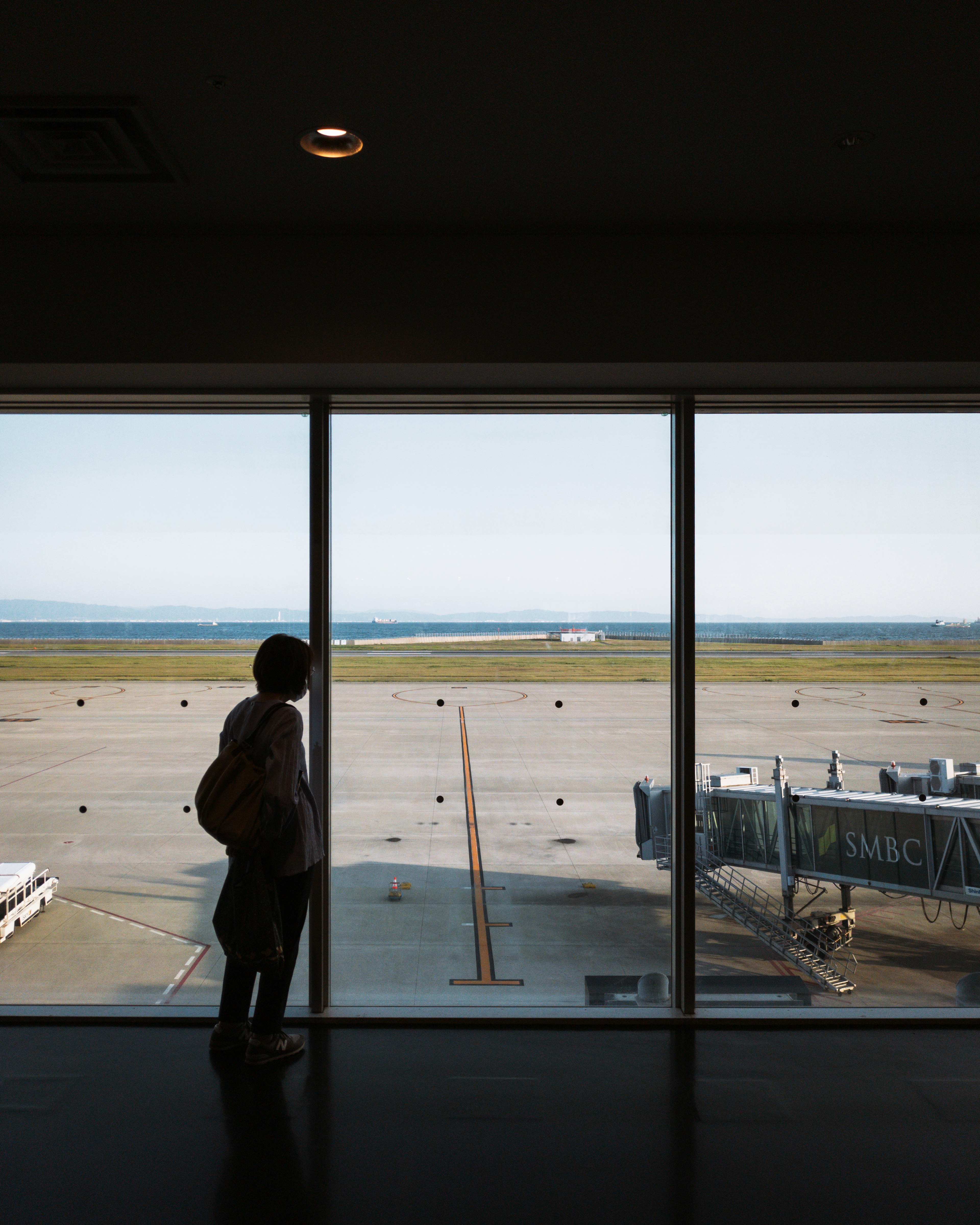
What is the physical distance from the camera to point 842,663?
3.11 meters

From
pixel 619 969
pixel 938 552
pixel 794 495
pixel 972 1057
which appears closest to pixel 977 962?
pixel 972 1057

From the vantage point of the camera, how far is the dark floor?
6.32ft

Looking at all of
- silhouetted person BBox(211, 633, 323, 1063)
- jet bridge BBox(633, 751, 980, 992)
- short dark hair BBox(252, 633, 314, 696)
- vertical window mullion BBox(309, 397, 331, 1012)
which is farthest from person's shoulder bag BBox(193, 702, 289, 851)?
jet bridge BBox(633, 751, 980, 992)

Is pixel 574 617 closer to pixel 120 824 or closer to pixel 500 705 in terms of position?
pixel 500 705

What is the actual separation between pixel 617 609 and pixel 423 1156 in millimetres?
1970

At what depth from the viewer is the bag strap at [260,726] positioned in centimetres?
238

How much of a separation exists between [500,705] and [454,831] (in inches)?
21.8

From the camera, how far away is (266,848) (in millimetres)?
2342

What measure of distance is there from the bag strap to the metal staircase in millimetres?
1631

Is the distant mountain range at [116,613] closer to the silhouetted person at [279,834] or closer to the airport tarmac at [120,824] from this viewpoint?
the airport tarmac at [120,824]
